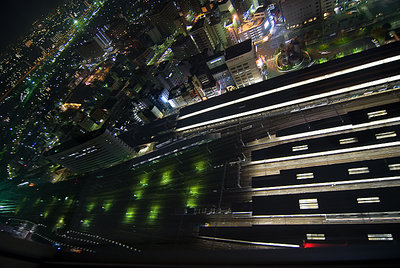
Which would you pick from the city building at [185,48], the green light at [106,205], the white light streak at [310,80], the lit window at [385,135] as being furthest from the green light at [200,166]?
the city building at [185,48]

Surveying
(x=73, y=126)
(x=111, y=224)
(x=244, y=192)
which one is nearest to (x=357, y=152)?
(x=244, y=192)

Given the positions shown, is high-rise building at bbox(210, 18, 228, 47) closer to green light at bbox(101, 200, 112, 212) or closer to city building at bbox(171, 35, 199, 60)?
city building at bbox(171, 35, 199, 60)

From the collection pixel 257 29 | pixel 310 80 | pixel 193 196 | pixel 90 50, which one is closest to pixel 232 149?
pixel 193 196

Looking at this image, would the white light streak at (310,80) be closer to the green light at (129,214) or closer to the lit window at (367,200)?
the lit window at (367,200)

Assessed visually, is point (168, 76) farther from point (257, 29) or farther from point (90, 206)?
point (90, 206)

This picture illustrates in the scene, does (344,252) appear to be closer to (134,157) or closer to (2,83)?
(134,157)

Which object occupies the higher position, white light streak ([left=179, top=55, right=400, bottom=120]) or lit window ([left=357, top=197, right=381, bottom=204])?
white light streak ([left=179, top=55, right=400, bottom=120])

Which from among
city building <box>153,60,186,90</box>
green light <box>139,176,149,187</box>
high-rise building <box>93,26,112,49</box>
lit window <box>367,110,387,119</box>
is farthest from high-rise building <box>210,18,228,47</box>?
high-rise building <box>93,26,112,49</box>
